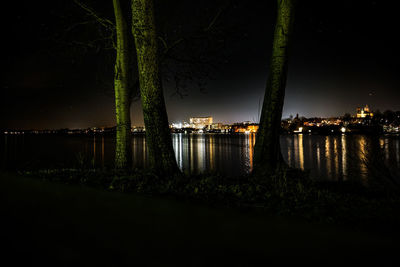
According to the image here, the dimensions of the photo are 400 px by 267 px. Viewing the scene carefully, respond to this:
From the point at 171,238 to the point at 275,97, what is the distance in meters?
5.68

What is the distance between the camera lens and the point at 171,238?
2.84 m

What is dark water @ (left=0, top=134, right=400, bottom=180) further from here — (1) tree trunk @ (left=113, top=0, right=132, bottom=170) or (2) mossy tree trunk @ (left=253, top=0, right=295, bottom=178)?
(2) mossy tree trunk @ (left=253, top=0, right=295, bottom=178)

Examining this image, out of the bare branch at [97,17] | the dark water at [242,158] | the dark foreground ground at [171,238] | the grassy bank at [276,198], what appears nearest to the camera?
the dark foreground ground at [171,238]

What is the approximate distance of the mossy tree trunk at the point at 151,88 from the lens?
6906 millimetres

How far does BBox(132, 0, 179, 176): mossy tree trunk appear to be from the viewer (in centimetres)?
691

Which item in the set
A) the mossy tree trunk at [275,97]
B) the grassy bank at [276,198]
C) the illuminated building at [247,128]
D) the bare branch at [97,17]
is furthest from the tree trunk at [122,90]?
the illuminated building at [247,128]

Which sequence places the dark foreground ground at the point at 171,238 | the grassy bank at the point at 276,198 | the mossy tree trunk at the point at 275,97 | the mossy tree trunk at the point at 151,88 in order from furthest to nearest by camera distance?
the mossy tree trunk at the point at 275,97 → the mossy tree trunk at the point at 151,88 → the grassy bank at the point at 276,198 → the dark foreground ground at the point at 171,238

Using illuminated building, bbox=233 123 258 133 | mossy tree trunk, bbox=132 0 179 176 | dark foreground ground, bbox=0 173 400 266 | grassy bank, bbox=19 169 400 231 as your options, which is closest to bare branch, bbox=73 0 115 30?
mossy tree trunk, bbox=132 0 179 176

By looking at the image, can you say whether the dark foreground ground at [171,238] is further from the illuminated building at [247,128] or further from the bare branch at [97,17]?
the illuminated building at [247,128]

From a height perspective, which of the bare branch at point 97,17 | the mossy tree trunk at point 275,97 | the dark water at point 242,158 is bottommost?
the dark water at point 242,158

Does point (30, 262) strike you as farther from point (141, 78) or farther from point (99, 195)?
point (141, 78)

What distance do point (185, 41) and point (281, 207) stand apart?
8853mm

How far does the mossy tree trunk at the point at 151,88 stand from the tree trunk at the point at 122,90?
2460mm

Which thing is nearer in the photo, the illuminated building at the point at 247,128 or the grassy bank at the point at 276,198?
the grassy bank at the point at 276,198
